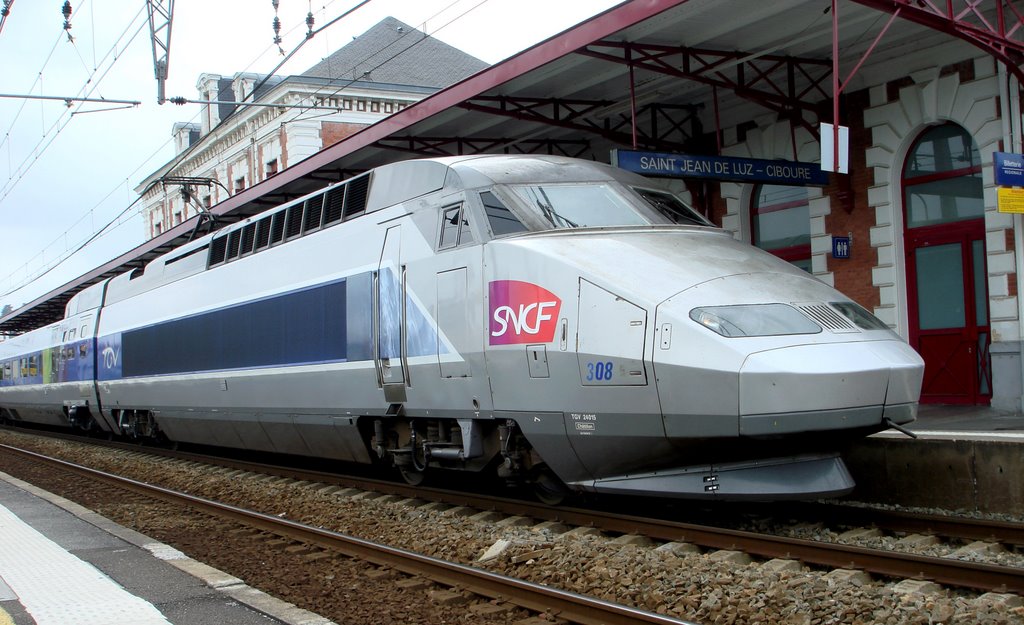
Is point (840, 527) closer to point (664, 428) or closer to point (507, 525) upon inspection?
point (664, 428)

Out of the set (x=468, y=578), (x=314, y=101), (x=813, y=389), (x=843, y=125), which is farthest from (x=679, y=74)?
(x=314, y=101)

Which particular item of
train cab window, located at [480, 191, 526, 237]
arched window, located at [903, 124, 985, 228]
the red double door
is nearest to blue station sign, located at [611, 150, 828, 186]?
arched window, located at [903, 124, 985, 228]

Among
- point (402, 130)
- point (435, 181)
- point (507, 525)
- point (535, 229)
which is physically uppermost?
point (402, 130)

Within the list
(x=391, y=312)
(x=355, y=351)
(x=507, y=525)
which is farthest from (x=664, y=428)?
(x=355, y=351)

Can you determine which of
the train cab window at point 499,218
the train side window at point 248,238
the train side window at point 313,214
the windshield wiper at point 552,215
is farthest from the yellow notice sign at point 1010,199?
the train side window at point 248,238

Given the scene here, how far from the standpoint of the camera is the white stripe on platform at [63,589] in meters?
5.42

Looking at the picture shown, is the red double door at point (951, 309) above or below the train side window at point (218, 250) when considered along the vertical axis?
below

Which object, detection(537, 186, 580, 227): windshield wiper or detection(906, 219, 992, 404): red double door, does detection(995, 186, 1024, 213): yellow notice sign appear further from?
detection(537, 186, 580, 227): windshield wiper

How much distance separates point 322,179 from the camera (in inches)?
822

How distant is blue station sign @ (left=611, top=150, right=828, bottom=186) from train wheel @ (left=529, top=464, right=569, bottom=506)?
5350 mm

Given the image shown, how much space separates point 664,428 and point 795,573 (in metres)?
1.32

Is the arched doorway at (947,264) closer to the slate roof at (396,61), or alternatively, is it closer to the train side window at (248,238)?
the train side window at (248,238)

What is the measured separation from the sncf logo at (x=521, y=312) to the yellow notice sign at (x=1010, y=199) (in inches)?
299

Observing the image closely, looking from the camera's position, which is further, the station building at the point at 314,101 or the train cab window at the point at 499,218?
the station building at the point at 314,101
